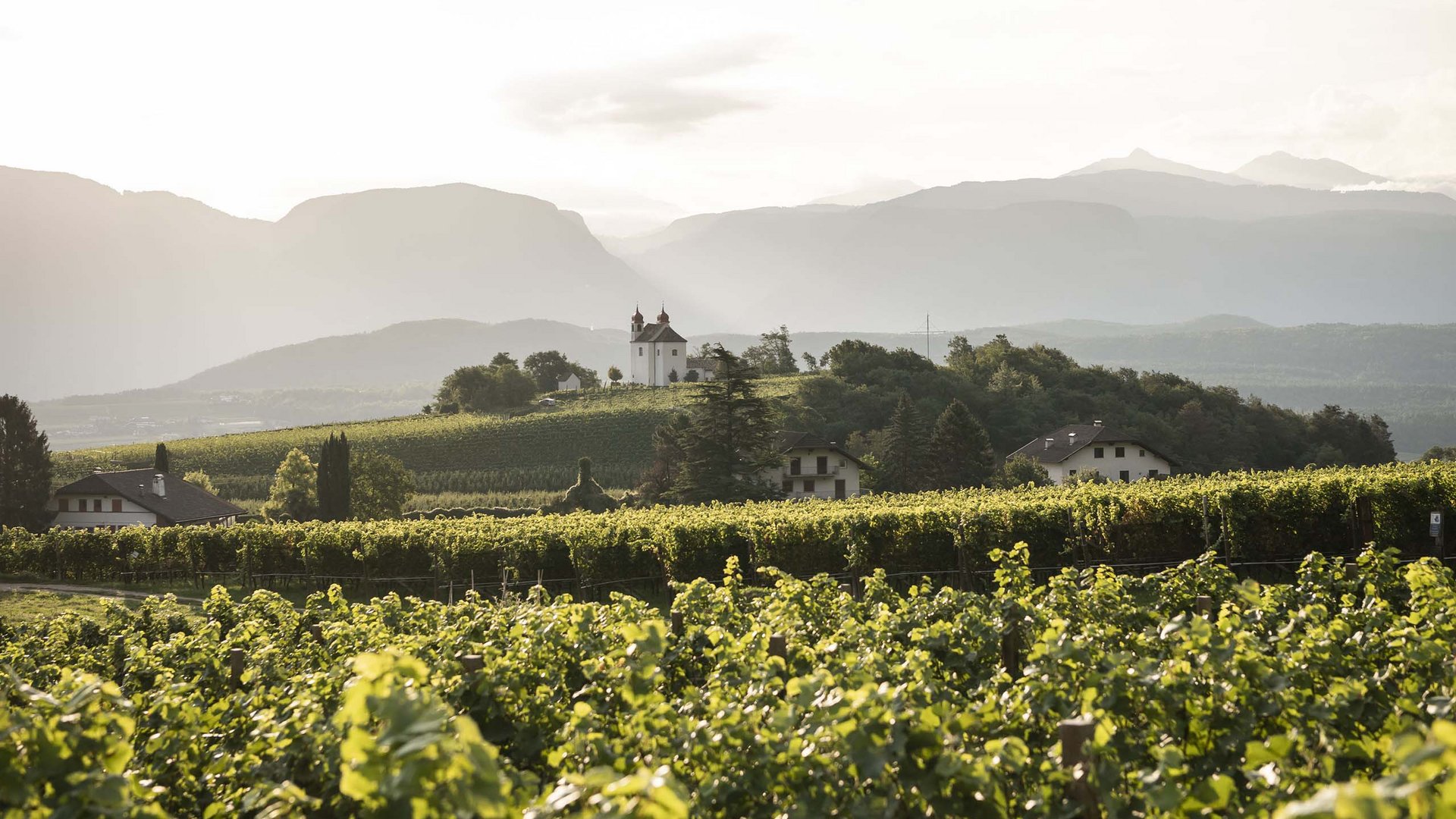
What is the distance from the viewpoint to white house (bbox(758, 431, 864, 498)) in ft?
210

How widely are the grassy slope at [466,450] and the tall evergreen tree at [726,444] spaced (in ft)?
81.6

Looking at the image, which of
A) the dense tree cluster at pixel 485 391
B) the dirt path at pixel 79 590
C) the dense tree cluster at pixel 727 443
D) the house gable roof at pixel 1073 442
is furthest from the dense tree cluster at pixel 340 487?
the dense tree cluster at pixel 485 391

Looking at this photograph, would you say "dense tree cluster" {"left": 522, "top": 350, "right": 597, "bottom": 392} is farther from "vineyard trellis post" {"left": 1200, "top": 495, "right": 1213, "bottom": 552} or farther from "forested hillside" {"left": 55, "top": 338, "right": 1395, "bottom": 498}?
"vineyard trellis post" {"left": 1200, "top": 495, "right": 1213, "bottom": 552}

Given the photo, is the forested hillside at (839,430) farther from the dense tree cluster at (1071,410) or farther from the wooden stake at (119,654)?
the wooden stake at (119,654)

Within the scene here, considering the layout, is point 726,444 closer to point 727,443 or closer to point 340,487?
point 727,443

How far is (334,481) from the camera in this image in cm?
5325

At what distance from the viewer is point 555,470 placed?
267 ft

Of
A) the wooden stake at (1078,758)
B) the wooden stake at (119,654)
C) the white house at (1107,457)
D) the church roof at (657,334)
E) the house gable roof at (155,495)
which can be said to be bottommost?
the white house at (1107,457)

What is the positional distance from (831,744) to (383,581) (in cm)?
2702

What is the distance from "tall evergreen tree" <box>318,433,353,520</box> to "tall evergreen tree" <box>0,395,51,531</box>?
14.3 meters

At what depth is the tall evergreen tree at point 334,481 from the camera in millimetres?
53000

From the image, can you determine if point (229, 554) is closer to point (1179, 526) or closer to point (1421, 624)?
point (1179, 526)

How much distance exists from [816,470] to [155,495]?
119 feet

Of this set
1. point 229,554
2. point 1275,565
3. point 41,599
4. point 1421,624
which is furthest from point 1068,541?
point 41,599
